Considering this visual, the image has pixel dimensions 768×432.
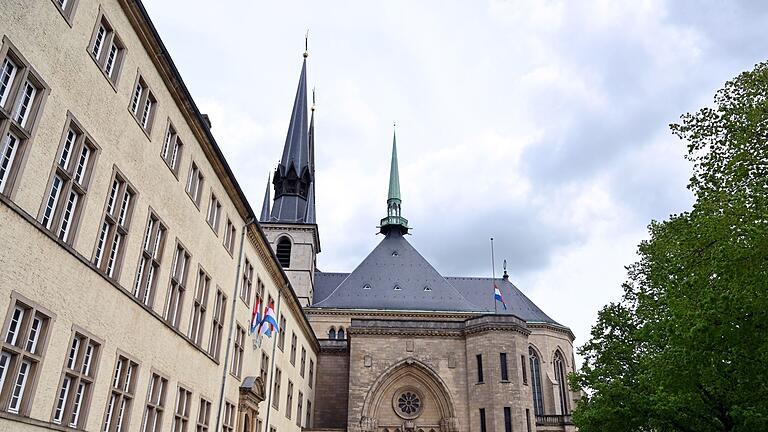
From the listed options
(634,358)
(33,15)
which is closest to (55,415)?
(33,15)

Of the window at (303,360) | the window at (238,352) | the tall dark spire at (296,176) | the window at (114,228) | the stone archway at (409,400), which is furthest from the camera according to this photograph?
the tall dark spire at (296,176)

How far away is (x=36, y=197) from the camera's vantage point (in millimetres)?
8555

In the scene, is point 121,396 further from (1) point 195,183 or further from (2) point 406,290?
(2) point 406,290

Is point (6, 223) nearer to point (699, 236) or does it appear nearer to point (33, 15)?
point (33, 15)

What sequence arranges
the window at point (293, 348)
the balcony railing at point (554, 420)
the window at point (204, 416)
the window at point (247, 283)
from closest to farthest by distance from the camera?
the window at point (204, 416) < the window at point (247, 283) < the window at point (293, 348) < the balcony railing at point (554, 420)

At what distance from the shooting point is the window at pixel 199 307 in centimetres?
1617

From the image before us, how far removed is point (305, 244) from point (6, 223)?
1707 inches

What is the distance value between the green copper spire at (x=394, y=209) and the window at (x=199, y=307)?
38.6m

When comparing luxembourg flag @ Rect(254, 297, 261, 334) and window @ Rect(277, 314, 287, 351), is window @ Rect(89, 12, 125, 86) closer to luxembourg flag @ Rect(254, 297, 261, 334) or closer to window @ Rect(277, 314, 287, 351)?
luxembourg flag @ Rect(254, 297, 261, 334)

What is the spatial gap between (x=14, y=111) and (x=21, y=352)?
3.48 m

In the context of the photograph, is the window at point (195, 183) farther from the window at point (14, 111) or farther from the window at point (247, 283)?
the window at point (14, 111)

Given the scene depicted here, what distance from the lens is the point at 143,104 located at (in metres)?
12.7

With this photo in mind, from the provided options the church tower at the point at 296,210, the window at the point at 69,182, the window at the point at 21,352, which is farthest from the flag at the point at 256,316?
the church tower at the point at 296,210

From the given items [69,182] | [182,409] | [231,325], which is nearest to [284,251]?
[231,325]
